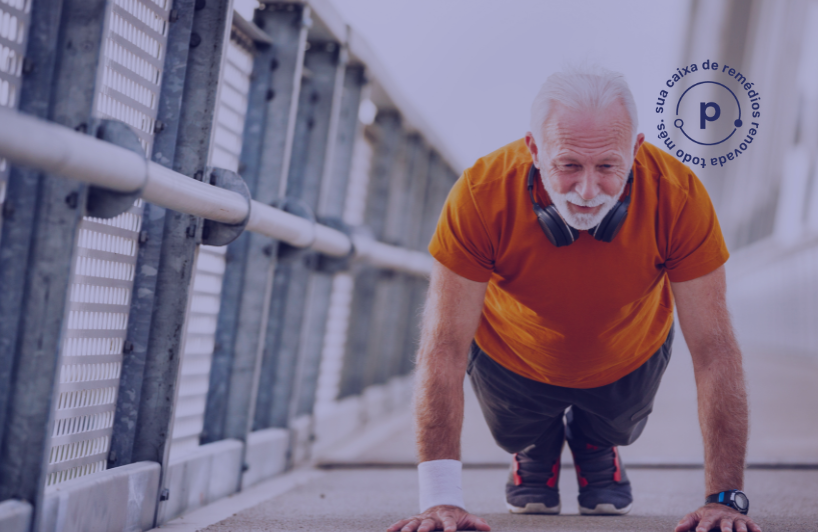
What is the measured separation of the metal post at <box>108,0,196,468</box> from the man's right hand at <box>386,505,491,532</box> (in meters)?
0.85

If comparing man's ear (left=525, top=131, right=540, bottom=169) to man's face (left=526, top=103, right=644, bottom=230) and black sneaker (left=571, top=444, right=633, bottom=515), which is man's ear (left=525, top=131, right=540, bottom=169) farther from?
black sneaker (left=571, top=444, right=633, bottom=515)

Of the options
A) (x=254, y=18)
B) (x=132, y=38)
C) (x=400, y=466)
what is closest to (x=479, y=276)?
(x=132, y=38)

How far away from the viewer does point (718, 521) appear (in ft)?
6.18

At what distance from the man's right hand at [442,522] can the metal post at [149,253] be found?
2.79 ft

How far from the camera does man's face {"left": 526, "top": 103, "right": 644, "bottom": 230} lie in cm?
194

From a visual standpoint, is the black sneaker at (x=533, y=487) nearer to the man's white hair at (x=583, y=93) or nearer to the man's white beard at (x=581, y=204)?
the man's white beard at (x=581, y=204)

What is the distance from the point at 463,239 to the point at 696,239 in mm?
565

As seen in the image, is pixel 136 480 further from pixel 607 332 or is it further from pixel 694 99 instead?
pixel 694 99

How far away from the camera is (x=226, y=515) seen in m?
2.53

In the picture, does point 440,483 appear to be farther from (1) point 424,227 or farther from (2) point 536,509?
(1) point 424,227

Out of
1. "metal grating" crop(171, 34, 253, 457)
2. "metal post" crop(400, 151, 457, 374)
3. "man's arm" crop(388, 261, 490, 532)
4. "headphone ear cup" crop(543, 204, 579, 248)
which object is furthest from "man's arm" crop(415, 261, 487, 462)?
"metal post" crop(400, 151, 457, 374)

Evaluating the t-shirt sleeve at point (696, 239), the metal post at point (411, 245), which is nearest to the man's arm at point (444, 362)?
the t-shirt sleeve at point (696, 239)

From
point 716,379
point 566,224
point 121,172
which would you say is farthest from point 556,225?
point 121,172

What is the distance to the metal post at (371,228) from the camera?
577cm
